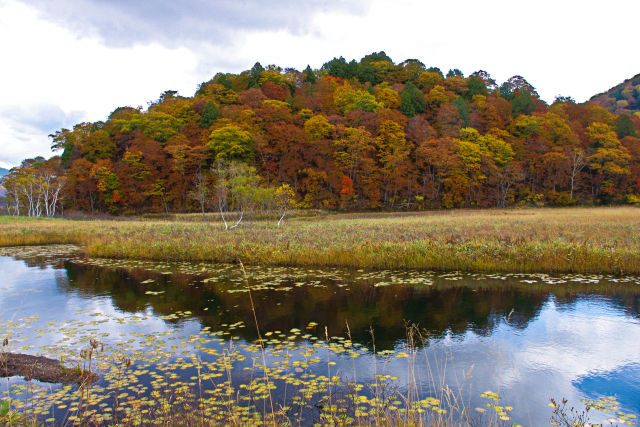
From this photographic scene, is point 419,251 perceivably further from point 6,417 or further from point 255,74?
point 255,74

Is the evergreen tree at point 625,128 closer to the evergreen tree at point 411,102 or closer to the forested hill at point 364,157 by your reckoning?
the forested hill at point 364,157

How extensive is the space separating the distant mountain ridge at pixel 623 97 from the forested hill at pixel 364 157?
4554 centimetres

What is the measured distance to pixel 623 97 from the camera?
116062 millimetres

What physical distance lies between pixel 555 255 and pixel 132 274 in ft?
56.3

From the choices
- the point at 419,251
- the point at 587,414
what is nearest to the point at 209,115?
the point at 419,251

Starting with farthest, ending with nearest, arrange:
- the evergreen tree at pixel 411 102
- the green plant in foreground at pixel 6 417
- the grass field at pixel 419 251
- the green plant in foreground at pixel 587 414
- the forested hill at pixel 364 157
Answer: the evergreen tree at pixel 411 102, the forested hill at pixel 364 157, the grass field at pixel 419 251, the green plant in foreground at pixel 587 414, the green plant in foreground at pixel 6 417

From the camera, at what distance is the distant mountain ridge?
109688mm

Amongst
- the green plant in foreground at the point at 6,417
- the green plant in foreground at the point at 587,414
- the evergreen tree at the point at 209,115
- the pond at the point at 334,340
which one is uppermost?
the evergreen tree at the point at 209,115

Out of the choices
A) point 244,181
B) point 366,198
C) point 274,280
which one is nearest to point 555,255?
point 274,280

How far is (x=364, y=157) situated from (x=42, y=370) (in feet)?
202

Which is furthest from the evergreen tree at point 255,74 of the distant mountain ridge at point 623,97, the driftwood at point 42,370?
the distant mountain ridge at point 623,97

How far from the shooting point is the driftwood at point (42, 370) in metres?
6.30

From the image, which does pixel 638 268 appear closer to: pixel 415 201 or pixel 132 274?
pixel 132 274

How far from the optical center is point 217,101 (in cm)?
8194
